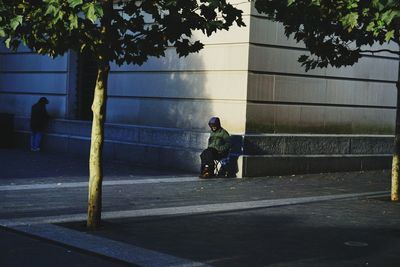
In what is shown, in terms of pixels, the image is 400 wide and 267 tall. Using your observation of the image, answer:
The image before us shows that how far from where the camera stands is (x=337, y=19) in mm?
9211

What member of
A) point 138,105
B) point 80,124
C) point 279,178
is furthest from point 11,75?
point 279,178

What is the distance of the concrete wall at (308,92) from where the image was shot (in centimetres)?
1482

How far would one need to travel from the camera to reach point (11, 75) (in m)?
22.2

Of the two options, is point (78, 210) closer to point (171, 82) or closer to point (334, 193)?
point (334, 193)

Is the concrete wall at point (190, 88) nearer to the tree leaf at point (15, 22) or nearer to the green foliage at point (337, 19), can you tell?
the green foliage at point (337, 19)

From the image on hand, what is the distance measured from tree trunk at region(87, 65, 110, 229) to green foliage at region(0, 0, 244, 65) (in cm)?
31

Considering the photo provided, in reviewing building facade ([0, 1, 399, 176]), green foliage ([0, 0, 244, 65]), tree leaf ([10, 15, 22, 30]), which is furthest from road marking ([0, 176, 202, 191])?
tree leaf ([10, 15, 22, 30])

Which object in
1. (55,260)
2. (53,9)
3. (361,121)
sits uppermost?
(53,9)

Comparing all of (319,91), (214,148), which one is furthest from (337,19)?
(319,91)

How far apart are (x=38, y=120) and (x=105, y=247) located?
509 inches

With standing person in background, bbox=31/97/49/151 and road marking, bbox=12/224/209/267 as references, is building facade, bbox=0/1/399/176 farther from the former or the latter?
road marking, bbox=12/224/209/267

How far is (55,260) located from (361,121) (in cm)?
1202

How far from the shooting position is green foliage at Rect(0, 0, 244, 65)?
273 inches

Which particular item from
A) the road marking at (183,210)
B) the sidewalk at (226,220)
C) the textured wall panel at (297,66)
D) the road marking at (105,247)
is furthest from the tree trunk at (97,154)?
the textured wall panel at (297,66)
